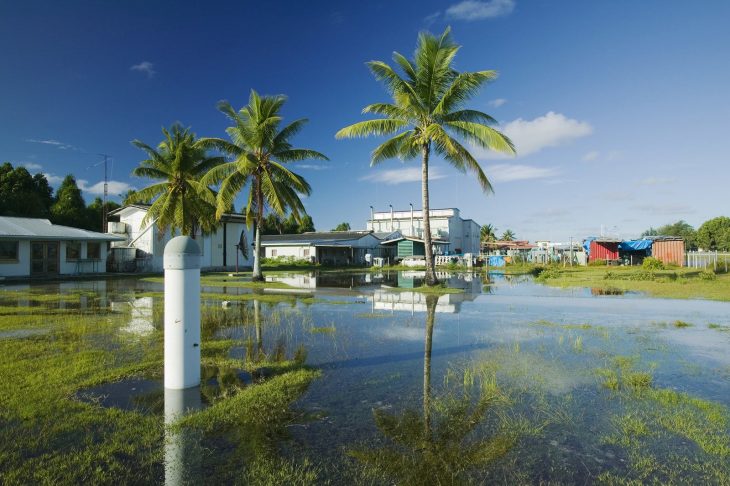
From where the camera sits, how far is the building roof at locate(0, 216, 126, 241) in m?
23.6

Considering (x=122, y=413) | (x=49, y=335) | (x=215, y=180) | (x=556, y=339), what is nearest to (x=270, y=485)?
(x=122, y=413)

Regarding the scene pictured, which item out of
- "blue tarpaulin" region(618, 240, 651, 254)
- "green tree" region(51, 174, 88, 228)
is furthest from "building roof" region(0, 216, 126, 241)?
"blue tarpaulin" region(618, 240, 651, 254)

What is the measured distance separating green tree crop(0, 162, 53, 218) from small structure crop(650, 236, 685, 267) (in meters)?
55.8

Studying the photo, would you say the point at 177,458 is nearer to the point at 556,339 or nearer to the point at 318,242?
the point at 556,339

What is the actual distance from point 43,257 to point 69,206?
1756 centimetres

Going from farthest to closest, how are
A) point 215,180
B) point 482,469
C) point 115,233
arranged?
point 115,233
point 215,180
point 482,469

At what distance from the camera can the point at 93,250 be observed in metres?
29.2

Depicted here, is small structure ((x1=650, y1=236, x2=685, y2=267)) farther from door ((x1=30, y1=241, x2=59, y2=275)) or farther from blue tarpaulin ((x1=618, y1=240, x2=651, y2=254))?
door ((x1=30, y1=241, x2=59, y2=275))

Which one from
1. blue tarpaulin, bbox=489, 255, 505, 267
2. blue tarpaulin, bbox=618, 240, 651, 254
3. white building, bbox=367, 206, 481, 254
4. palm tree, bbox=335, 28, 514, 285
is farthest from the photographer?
white building, bbox=367, 206, 481, 254

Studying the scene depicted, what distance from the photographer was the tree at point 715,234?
79625 mm

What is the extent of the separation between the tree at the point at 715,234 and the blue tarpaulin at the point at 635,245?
5228 cm

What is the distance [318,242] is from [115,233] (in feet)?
63.9

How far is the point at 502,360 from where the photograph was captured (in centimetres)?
662

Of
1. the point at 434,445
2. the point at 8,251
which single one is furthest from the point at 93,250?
the point at 434,445
